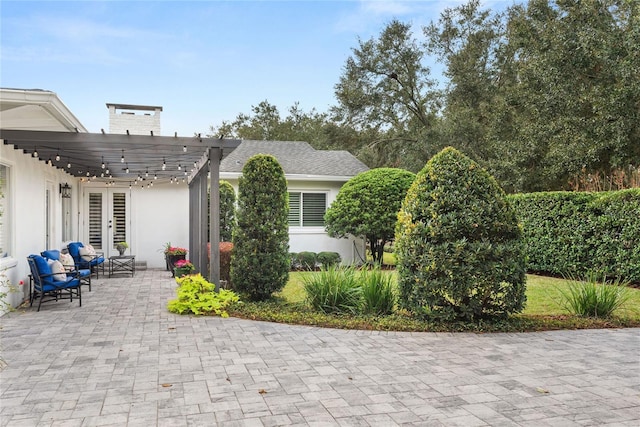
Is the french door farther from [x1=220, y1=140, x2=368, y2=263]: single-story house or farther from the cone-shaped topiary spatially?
the cone-shaped topiary

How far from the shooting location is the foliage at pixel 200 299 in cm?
734

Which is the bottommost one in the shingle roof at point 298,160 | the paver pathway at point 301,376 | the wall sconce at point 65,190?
the paver pathway at point 301,376

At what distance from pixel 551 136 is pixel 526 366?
461 inches

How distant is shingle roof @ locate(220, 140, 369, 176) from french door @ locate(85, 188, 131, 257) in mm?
3293

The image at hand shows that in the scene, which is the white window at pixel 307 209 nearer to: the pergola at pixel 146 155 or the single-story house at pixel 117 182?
the single-story house at pixel 117 182

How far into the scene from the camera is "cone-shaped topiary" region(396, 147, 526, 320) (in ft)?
20.1

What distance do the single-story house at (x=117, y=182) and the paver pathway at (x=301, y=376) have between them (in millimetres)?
1921

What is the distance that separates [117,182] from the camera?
14000 mm

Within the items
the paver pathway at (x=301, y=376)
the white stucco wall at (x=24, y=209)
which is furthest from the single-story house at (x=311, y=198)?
the paver pathway at (x=301, y=376)

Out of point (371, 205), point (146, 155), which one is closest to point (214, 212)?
point (146, 155)

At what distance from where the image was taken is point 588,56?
13477 mm

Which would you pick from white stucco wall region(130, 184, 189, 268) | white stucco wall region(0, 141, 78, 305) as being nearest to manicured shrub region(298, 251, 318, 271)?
white stucco wall region(130, 184, 189, 268)

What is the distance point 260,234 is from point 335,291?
176cm

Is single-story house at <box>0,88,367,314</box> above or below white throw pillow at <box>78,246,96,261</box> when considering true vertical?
above
